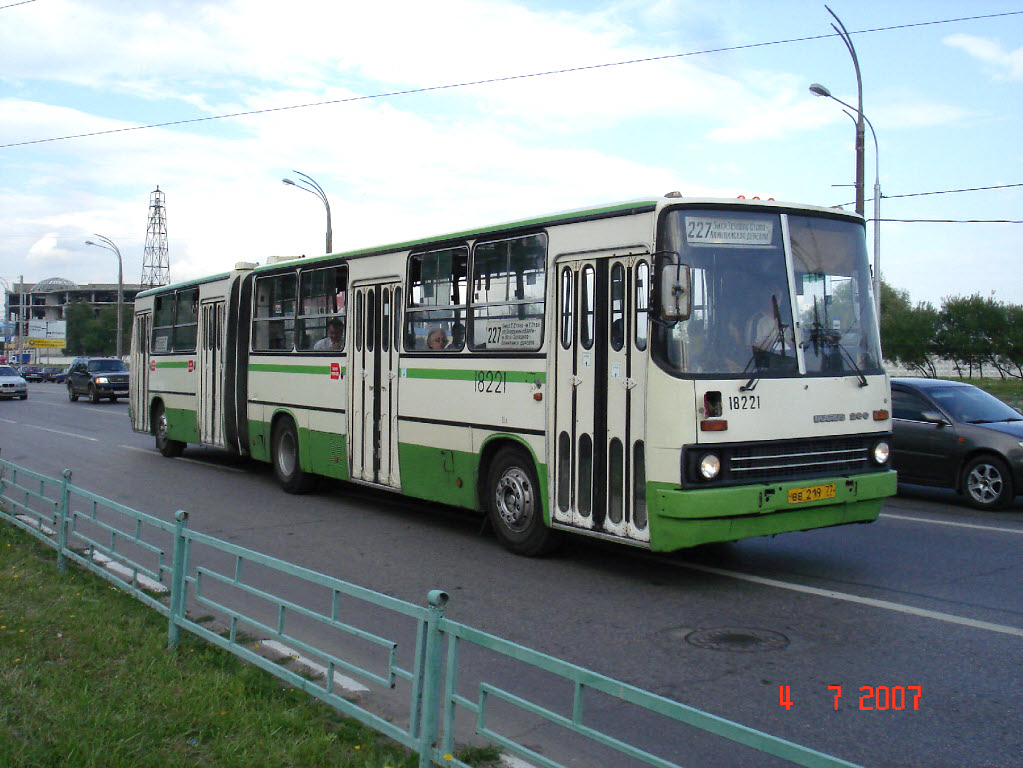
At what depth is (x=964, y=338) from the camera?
198 ft

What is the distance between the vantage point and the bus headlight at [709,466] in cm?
724

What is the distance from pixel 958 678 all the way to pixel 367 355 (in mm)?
7401

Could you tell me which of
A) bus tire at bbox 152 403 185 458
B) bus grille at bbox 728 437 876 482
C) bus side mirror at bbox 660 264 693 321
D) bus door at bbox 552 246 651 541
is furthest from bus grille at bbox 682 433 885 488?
bus tire at bbox 152 403 185 458

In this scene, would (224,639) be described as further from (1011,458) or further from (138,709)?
(1011,458)

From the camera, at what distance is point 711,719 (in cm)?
291

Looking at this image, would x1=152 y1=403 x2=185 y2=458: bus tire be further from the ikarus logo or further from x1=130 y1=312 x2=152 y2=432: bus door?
the ikarus logo

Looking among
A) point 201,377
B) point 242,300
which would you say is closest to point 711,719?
point 242,300

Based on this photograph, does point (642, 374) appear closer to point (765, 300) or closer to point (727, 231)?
point (765, 300)

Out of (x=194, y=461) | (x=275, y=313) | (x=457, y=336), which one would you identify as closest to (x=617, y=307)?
(x=457, y=336)

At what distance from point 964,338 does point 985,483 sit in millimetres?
53514

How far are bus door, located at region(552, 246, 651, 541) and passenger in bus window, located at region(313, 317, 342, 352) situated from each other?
4273mm

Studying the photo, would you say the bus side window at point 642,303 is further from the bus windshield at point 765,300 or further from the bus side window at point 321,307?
the bus side window at point 321,307

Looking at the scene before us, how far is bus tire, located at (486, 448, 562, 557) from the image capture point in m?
8.77
